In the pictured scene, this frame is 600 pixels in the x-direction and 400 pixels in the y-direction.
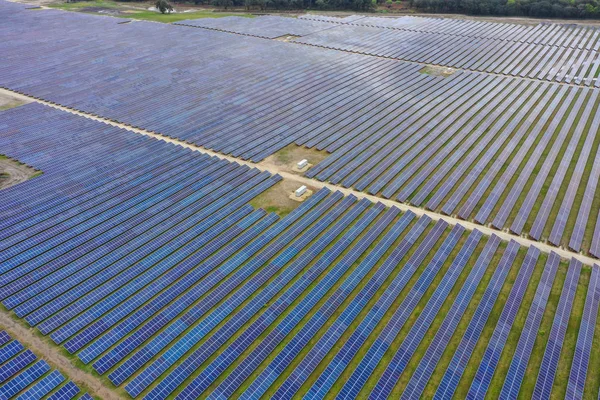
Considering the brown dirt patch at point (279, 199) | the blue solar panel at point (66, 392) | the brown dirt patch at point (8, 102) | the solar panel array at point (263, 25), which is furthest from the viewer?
the solar panel array at point (263, 25)

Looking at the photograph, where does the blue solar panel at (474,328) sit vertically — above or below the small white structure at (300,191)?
below

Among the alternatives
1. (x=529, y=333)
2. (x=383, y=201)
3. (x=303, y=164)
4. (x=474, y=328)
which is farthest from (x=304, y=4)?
(x=529, y=333)

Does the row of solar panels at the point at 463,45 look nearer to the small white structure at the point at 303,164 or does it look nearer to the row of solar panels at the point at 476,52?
the row of solar panels at the point at 476,52

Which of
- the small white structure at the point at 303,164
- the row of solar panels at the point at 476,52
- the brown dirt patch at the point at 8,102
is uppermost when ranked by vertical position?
the row of solar panels at the point at 476,52

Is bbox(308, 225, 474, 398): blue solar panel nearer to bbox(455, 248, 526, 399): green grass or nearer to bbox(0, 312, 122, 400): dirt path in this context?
bbox(455, 248, 526, 399): green grass

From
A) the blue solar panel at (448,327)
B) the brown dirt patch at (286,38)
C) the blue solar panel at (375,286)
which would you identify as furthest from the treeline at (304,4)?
the blue solar panel at (448,327)

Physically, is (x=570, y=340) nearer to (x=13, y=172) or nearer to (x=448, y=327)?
(x=448, y=327)
